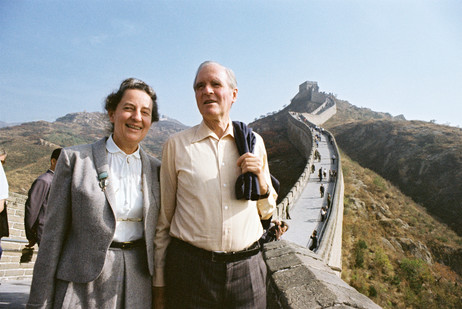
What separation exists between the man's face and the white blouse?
0.62 meters

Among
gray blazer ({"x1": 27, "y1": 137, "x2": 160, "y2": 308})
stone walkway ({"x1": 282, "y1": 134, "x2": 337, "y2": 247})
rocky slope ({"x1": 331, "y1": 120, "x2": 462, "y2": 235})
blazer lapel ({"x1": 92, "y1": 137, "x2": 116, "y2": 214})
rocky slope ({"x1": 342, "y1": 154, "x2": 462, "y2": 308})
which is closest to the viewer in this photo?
gray blazer ({"x1": 27, "y1": 137, "x2": 160, "y2": 308})

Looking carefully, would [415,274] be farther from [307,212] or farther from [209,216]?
[209,216]

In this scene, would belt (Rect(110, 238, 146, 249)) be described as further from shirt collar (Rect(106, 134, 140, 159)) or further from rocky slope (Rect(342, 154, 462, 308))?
rocky slope (Rect(342, 154, 462, 308))

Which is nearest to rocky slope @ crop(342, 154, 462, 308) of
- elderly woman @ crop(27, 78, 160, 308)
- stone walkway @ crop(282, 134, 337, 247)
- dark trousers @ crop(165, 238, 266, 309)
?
stone walkway @ crop(282, 134, 337, 247)

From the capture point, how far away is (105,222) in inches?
59.9

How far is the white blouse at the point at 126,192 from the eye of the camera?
1642mm

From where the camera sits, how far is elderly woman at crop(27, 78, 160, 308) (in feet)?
4.76

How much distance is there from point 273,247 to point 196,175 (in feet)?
5.04

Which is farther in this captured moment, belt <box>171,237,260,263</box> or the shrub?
the shrub

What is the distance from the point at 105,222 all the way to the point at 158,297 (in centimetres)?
65

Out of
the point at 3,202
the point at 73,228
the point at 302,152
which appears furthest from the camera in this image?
the point at 302,152

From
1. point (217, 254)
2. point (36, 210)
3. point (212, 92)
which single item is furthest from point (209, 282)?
point (36, 210)

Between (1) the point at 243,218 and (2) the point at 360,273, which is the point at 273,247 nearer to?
(1) the point at 243,218

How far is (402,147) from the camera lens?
33.5 metres
